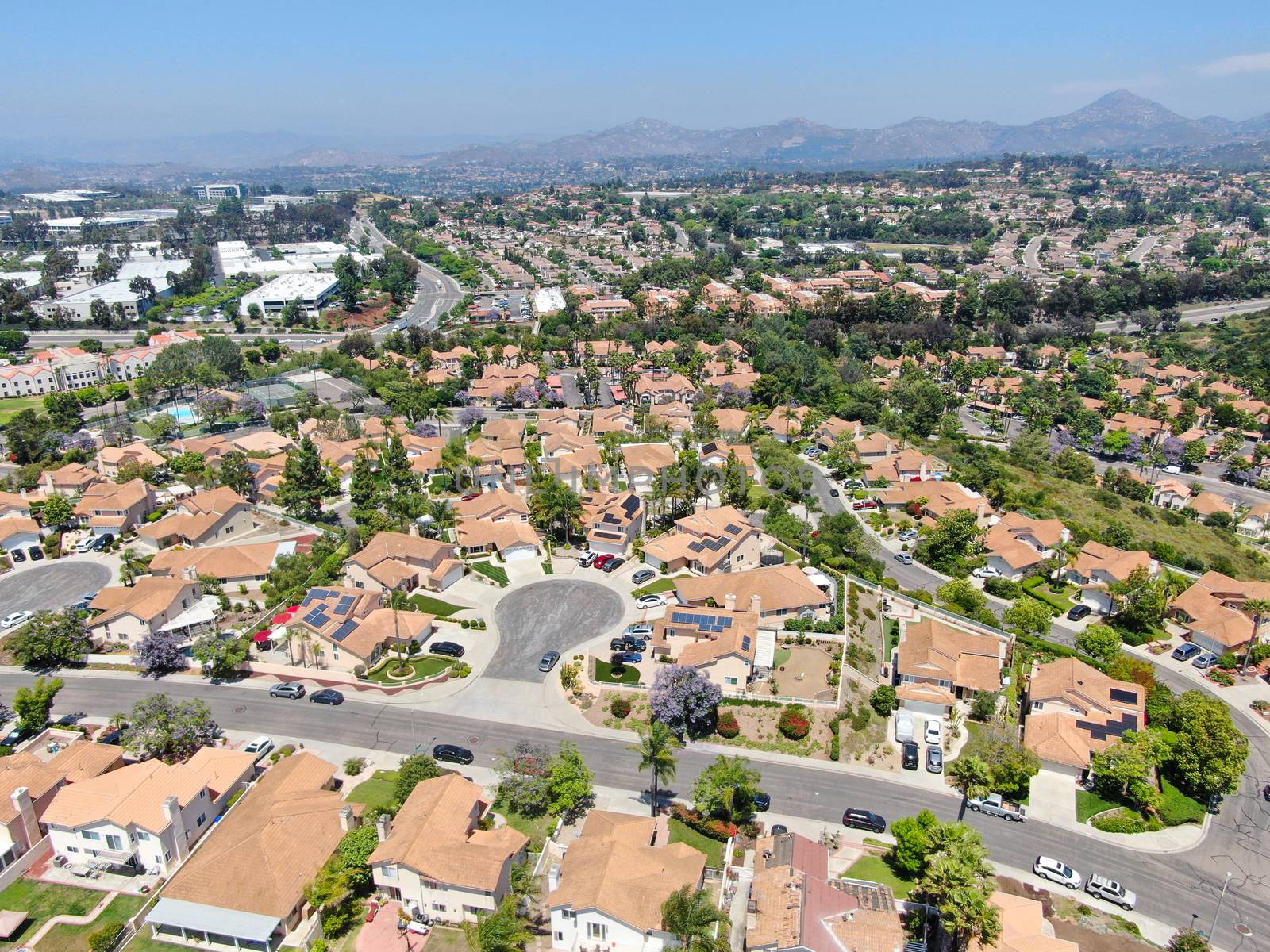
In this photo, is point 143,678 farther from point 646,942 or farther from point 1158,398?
point 1158,398

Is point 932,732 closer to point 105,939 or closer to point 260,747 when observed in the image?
point 260,747

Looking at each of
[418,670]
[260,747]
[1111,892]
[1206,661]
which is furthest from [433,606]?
[1206,661]

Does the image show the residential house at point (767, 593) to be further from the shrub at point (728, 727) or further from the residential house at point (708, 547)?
the shrub at point (728, 727)

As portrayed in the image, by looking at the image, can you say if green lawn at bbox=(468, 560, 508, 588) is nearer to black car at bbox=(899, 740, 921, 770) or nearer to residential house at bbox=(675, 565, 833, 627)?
residential house at bbox=(675, 565, 833, 627)

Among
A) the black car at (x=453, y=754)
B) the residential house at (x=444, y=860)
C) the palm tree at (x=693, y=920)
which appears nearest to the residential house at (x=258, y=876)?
the residential house at (x=444, y=860)

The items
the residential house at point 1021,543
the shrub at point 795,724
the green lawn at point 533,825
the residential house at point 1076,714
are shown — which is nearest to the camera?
the green lawn at point 533,825

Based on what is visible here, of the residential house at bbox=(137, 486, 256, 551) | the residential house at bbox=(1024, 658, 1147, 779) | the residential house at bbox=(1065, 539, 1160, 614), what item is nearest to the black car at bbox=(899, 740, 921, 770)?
the residential house at bbox=(1024, 658, 1147, 779)

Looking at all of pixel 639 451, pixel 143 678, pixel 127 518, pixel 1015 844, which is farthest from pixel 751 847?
pixel 127 518
